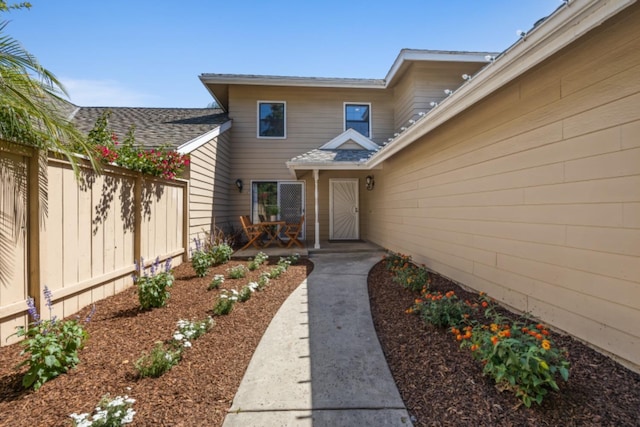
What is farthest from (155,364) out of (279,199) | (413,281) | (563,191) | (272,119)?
(272,119)

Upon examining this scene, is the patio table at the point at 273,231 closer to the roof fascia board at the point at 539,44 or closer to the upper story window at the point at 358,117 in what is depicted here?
the upper story window at the point at 358,117

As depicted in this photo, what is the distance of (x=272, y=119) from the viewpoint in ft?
30.3

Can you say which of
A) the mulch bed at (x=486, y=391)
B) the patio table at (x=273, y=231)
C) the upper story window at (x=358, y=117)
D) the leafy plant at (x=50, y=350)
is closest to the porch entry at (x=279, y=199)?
the patio table at (x=273, y=231)

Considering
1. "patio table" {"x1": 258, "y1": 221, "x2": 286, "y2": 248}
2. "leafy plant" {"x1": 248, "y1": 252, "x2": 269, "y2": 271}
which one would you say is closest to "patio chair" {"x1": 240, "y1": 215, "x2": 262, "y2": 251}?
"patio table" {"x1": 258, "y1": 221, "x2": 286, "y2": 248}

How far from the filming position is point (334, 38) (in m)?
7.57

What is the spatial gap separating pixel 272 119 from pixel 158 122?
3236mm

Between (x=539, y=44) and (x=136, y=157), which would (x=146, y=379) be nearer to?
(x=136, y=157)

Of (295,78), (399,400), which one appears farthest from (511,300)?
(295,78)

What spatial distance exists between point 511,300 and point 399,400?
206cm

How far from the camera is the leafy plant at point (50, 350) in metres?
1.94

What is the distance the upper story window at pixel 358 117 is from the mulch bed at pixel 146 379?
288 inches

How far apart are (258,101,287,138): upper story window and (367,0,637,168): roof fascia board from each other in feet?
20.8

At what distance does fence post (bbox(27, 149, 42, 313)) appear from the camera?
102 inches

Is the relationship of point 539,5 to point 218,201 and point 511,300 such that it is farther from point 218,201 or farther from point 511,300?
point 218,201
